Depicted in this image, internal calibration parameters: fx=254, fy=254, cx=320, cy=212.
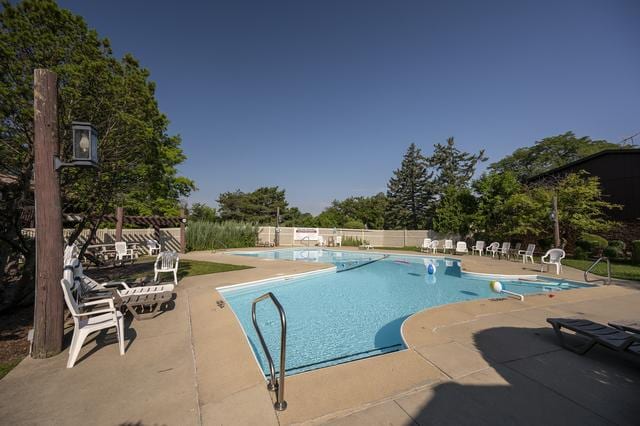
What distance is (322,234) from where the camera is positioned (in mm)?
21531

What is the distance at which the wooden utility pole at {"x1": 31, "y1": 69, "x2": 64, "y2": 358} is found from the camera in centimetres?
273

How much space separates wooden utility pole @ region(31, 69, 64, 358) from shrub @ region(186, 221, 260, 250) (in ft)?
44.3

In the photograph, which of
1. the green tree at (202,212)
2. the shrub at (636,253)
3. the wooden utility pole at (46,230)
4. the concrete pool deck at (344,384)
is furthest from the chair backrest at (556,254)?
the green tree at (202,212)

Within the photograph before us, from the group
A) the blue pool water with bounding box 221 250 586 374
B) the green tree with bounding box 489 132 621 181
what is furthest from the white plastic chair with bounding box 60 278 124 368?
the green tree with bounding box 489 132 621 181

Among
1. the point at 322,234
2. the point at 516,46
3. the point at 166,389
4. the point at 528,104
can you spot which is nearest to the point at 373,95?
the point at 516,46

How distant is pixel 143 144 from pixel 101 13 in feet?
15.6

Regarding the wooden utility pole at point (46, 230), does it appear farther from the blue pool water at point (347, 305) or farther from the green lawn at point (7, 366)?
the blue pool water at point (347, 305)

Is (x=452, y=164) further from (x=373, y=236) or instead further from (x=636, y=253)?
(x=636, y=253)

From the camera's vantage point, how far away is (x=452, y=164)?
28.6 metres

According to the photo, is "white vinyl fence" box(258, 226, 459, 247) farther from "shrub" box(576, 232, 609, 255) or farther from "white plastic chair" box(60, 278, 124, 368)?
"white plastic chair" box(60, 278, 124, 368)

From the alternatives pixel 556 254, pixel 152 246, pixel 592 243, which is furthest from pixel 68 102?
pixel 592 243

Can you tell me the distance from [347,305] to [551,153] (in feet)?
118

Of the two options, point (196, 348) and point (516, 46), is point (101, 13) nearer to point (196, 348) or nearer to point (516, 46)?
point (196, 348)

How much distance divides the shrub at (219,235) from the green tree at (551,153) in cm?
2839
